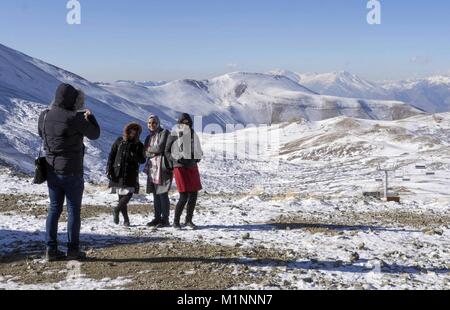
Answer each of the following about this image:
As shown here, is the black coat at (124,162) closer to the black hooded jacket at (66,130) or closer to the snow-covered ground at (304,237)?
the snow-covered ground at (304,237)

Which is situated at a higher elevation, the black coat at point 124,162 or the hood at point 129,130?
the hood at point 129,130

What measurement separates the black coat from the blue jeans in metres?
3.01

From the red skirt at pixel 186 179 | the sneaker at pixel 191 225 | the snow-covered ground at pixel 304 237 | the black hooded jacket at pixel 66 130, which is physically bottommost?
the snow-covered ground at pixel 304 237

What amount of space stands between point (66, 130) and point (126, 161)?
11.2ft

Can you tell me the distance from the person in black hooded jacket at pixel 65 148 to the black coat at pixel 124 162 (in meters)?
2.97

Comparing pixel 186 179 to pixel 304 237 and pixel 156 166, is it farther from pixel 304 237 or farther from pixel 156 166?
pixel 304 237

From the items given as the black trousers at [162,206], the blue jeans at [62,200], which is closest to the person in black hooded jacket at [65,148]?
the blue jeans at [62,200]

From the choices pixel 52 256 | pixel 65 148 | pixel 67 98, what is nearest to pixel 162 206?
pixel 52 256

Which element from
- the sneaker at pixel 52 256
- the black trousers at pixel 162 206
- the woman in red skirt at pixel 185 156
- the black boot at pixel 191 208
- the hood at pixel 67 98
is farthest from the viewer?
the black trousers at pixel 162 206

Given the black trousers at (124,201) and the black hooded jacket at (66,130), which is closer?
the black hooded jacket at (66,130)

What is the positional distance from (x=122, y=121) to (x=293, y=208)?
13098cm

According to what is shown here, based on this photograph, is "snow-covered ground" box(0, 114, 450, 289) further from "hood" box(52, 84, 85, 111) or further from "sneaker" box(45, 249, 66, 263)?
"hood" box(52, 84, 85, 111)

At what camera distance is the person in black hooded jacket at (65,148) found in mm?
7219

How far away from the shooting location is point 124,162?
10609 mm
